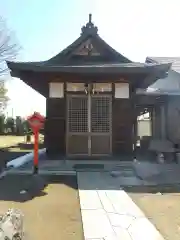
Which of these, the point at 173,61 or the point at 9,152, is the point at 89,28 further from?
the point at 9,152

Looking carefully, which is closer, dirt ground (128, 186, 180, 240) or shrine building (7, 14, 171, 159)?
dirt ground (128, 186, 180, 240)

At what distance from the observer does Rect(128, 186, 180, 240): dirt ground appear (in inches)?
156

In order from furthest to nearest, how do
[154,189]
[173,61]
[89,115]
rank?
1. [173,61]
2. [89,115]
3. [154,189]

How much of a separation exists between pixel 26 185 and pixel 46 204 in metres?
1.62

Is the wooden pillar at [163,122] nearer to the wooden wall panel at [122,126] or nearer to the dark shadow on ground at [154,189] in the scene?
the wooden wall panel at [122,126]

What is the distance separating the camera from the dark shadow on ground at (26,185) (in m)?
5.52

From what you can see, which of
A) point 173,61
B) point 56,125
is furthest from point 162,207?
point 173,61

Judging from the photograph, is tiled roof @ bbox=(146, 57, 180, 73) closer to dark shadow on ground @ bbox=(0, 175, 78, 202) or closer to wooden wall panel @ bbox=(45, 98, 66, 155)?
wooden wall panel @ bbox=(45, 98, 66, 155)

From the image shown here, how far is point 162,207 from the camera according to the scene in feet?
16.4

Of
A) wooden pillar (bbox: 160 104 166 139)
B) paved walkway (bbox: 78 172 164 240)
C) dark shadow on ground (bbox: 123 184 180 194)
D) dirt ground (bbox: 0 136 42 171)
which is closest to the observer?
paved walkway (bbox: 78 172 164 240)

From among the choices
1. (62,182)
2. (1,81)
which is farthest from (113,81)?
(1,81)

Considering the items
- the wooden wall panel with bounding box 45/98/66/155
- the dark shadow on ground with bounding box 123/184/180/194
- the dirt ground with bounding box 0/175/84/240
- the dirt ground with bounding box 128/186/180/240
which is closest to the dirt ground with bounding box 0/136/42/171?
the wooden wall panel with bounding box 45/98/66/155

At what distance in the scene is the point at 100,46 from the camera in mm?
10750

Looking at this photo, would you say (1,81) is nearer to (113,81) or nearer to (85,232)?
(113,81)
